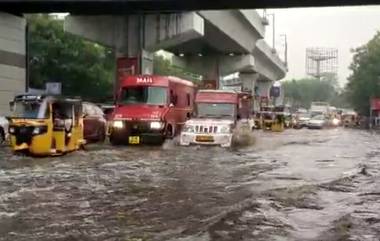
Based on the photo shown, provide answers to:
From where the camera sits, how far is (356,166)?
66.7 ft

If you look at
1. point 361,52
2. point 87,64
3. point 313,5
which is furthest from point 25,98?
point 361,52

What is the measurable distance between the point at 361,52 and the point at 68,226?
88.9 meters

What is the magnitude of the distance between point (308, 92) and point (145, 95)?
140137 millimetres

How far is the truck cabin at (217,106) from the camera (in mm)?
27969

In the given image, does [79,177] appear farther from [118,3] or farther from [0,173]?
[118,3]

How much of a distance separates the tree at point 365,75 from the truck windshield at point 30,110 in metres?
72.1

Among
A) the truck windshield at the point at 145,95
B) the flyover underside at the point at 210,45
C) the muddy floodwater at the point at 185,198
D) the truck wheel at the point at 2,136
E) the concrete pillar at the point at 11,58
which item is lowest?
the muddy floodwater at the point at 185,198

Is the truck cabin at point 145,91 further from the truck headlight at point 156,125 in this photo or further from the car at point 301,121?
the car at point 301,121

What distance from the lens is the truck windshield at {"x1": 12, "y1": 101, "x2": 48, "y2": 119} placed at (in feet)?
68.4

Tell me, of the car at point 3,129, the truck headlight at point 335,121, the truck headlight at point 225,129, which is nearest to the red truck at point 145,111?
the truck headlight at point 225,129

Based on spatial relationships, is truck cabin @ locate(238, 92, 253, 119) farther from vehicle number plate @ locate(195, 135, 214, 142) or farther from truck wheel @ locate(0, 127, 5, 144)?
truck wheel @ locate(0, 127, 5, 144)

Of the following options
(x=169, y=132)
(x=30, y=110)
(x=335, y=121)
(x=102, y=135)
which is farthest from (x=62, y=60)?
(x=30, y=110)

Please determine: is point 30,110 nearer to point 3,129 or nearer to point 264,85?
point 3,129

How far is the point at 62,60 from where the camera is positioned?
5550 centimetres
